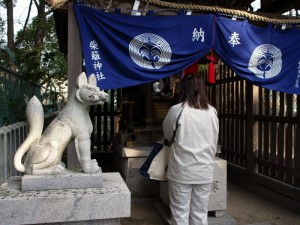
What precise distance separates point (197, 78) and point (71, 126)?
1.49m

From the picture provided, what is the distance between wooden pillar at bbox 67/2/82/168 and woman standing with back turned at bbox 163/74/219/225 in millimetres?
1250

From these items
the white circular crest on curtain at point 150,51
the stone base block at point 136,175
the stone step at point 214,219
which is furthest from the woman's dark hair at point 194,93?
the stone base block at point 136,175

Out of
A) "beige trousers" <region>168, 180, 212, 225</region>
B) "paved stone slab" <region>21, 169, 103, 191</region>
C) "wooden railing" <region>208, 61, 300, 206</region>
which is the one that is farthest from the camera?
"wooden railing" <region>208, 61, 300, 206</region>

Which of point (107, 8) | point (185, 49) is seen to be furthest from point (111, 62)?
point (185, 49)

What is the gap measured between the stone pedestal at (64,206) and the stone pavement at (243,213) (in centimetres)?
Result: 206

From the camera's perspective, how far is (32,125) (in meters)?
2.86

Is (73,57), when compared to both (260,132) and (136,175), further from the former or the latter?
(260,132)

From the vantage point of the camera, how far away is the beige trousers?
3479 millimetres

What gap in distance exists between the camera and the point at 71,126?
289cm

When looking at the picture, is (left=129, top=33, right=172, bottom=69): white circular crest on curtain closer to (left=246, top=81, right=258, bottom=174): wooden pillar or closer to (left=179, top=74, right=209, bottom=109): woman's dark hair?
(left=179, top=74, right=209, bottom=109): woman's dark hair

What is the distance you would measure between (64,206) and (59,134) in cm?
66

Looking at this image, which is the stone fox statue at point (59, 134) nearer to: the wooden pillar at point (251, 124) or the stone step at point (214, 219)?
the stone step at point (214, 219)

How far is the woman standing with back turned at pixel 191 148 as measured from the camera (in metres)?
3.35

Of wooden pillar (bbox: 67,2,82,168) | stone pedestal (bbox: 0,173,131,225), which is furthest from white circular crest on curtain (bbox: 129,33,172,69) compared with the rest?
stone pedestal (bbox: 0,173,131,225)
